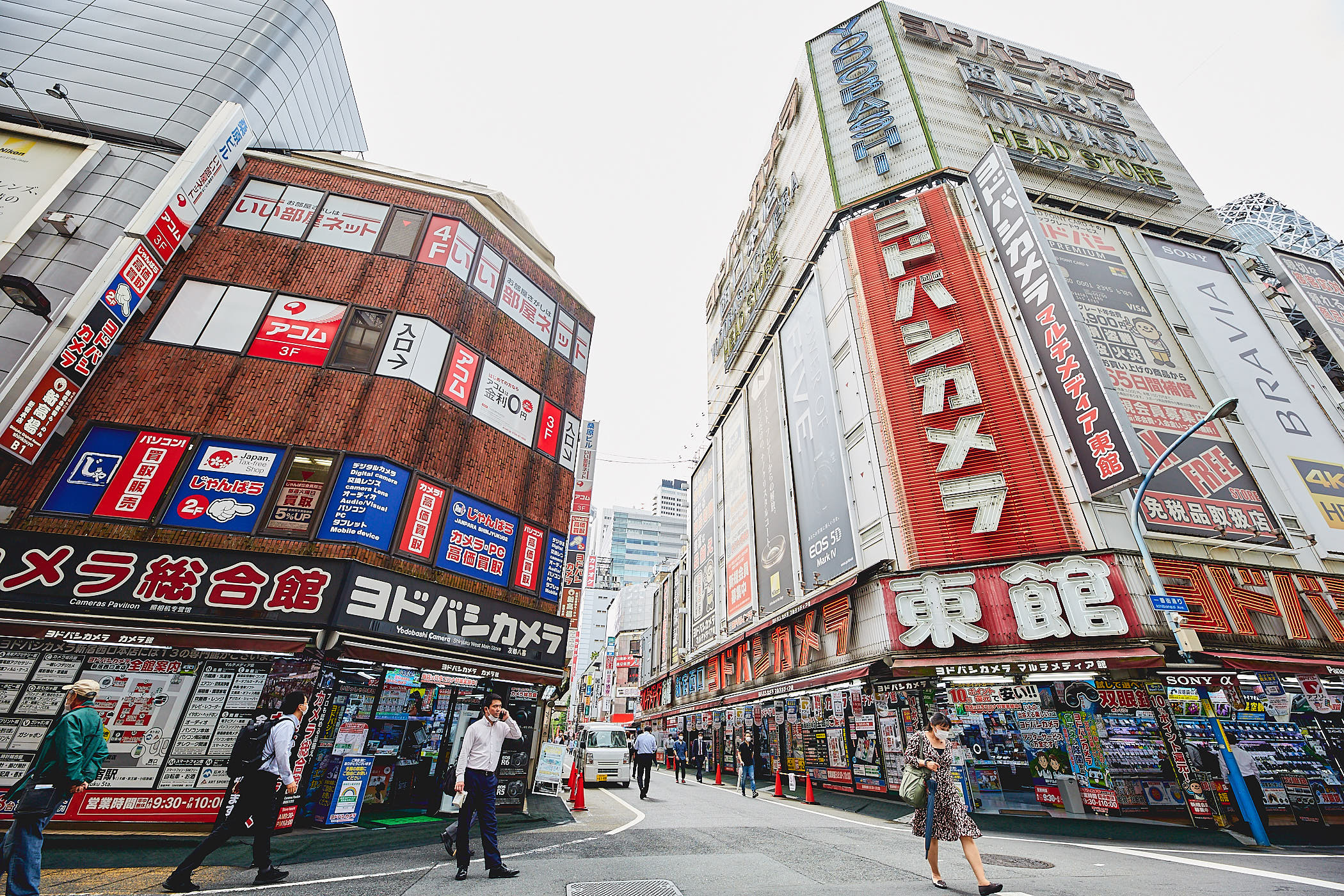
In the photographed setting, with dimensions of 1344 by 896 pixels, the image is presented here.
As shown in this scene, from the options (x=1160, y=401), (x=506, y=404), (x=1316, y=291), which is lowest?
(x=506, y=404)

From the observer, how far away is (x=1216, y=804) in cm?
1143

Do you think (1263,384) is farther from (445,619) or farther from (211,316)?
(211,316)

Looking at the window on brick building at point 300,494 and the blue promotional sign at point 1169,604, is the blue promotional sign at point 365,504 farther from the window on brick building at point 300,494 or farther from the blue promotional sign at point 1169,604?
the blue promotional sign at point 1169,604

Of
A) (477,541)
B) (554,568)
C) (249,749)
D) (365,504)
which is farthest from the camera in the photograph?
Result: (554,568)

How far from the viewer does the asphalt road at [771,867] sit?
5516mm

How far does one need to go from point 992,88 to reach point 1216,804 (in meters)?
29.4

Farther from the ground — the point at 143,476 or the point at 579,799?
the point at 143,476

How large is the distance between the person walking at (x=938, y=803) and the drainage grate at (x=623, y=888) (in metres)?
2.61

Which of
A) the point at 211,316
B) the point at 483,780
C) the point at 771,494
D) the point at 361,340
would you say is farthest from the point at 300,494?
the point at 771,494

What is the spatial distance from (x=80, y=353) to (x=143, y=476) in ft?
9.57

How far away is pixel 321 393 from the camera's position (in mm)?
12930

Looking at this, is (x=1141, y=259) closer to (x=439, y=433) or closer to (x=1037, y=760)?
(x=1037, y=760)

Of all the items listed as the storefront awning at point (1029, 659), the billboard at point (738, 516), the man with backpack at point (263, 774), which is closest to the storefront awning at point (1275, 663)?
the storefront awning at point (1029, 659)

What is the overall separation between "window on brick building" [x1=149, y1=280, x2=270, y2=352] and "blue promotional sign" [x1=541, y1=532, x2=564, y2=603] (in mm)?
9243
